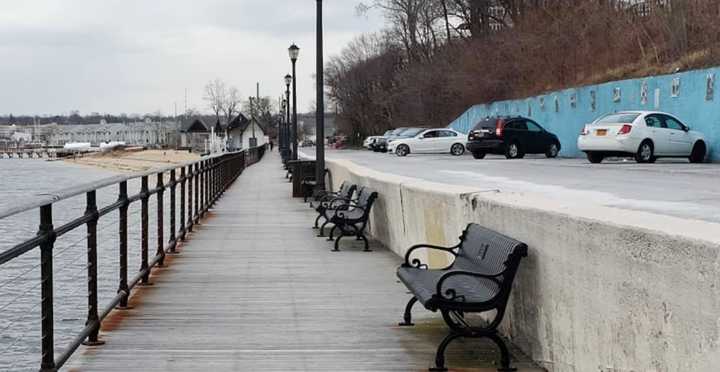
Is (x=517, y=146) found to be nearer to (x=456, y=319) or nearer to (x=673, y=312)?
(x=456, y=319)

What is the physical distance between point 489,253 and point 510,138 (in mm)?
27730

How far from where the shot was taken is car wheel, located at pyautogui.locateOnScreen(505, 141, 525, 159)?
1329 inches

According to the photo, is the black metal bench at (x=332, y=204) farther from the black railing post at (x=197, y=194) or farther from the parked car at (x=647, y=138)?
the parked car at (x=647, y=138)

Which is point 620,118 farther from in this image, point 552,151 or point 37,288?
point 37,288

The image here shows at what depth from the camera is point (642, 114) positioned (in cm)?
2544

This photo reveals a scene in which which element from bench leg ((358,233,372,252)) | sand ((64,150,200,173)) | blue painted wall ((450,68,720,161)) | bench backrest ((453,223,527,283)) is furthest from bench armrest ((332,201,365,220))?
sand ((64,150,200,173))

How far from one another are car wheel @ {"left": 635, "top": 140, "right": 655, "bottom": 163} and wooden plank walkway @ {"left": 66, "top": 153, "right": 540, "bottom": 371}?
15036mm

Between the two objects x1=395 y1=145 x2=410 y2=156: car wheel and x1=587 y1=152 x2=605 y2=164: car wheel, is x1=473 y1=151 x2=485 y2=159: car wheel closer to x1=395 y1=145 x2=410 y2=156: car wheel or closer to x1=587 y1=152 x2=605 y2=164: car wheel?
x1=587 y1=152 x2=605 y2=164: car wheel

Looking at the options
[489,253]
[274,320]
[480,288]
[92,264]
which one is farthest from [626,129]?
[92,264]

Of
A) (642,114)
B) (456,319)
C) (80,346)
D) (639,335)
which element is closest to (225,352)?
(80,346)

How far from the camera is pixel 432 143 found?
46281mm

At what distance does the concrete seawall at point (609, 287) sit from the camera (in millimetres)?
3881

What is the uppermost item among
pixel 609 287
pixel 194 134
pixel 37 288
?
pixel 609 287

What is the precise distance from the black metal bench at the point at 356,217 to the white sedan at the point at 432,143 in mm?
31528
